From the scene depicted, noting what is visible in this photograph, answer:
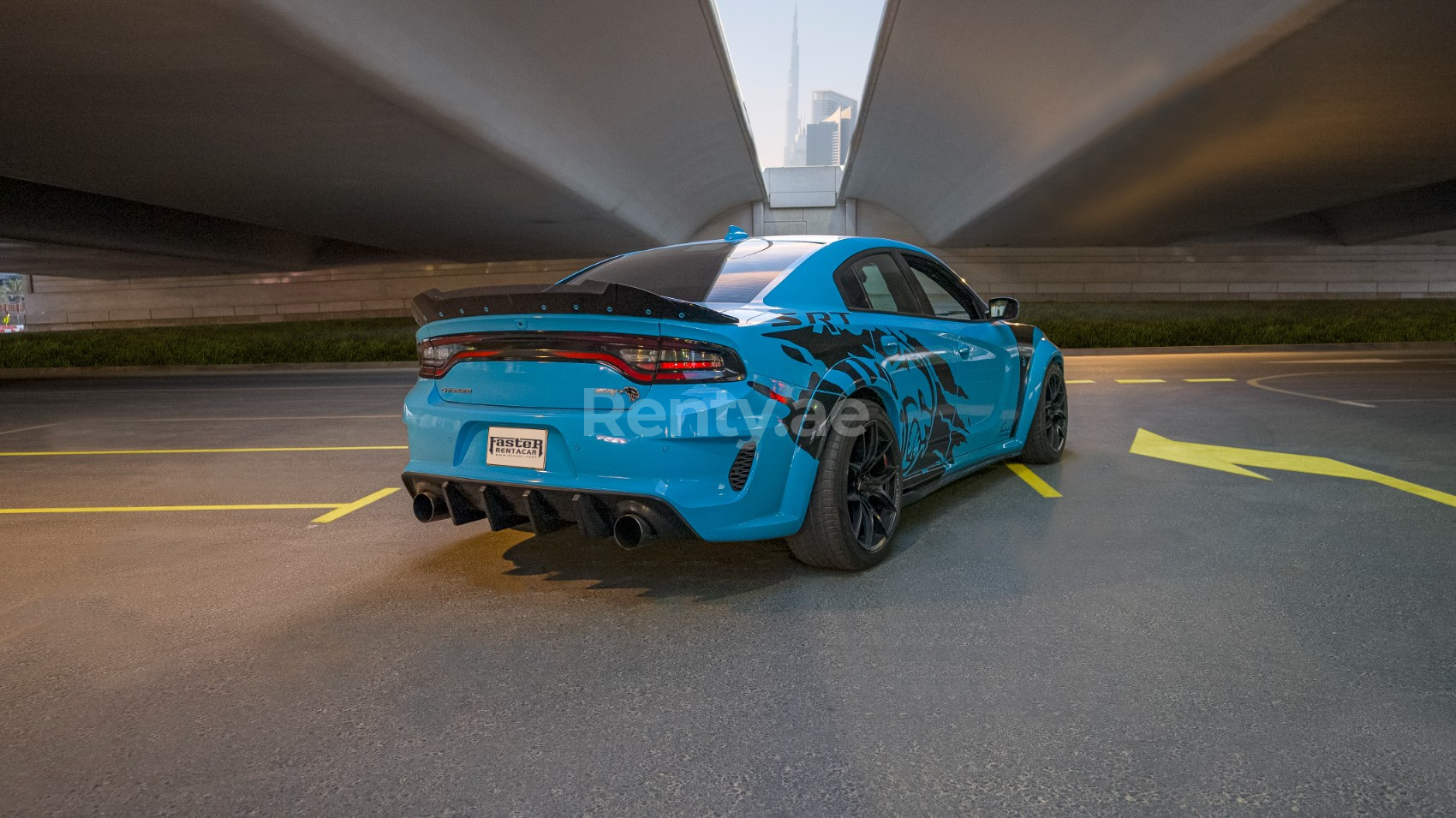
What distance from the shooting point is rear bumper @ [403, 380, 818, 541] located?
3.43m

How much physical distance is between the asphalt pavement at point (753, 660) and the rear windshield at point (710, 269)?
1233mm

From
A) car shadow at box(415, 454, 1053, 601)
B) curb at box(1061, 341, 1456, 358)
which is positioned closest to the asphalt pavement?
car shadow at box(415, 454, 1053, 601)

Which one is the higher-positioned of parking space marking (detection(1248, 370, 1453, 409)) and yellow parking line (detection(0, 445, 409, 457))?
yellow parking line (detection(0, 445, 409, 457))

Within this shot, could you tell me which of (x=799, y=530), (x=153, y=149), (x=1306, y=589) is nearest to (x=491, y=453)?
(x=799, y=530)

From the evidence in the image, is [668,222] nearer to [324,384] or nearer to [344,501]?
[324,384]

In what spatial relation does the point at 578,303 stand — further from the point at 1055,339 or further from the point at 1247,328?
the point at 1247,328

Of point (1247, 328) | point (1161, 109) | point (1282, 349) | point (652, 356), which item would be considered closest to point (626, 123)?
point (1161, 109)

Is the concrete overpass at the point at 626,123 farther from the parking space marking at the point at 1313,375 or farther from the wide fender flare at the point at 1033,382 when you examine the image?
the wide fender flare at the point at 1033,382

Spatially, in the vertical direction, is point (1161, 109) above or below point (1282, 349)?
above

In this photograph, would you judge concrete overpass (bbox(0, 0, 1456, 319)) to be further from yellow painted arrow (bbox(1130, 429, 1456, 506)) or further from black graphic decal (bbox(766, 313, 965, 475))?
black graphic decal (bbox(766, 313, 965, 475))

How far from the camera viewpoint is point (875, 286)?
15.3 ft

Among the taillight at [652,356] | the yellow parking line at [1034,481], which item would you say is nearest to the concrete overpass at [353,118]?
the taillight at [652,356]

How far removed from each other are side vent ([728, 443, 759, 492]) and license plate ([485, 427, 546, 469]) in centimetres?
72

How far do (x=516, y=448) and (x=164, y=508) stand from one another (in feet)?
11.9
